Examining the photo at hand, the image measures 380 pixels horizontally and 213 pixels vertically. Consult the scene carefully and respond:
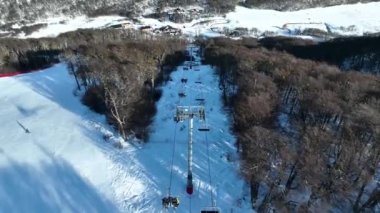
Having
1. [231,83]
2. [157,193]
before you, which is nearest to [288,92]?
[231,83]

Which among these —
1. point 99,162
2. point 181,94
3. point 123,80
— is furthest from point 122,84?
point 181,94

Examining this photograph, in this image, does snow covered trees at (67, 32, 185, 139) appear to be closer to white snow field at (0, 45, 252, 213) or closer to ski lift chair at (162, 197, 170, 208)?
white snow field at (0, 45, 252, 213)

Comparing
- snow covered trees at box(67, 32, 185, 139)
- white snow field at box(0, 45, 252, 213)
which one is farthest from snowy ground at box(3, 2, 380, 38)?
white snow field at box(0, 45, 252, 213)

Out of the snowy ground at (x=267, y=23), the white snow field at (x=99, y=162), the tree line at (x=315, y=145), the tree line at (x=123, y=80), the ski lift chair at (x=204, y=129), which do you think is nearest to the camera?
the tree line at (x=315, y=145)

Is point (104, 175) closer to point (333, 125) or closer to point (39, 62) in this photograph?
point (333, 125)

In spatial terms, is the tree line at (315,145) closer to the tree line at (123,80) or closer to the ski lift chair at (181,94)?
the tree line at (123,80)

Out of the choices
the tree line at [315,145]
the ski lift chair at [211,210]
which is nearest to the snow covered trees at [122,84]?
the ski lift chair at [211,210]

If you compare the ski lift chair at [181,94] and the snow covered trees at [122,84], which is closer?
the snow covered trees at [122,84]
